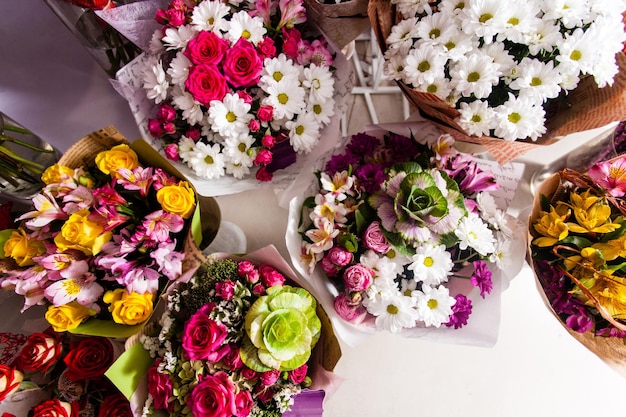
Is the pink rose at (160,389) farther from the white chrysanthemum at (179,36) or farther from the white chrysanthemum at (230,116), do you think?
the white chrysanthemum at (179,36)

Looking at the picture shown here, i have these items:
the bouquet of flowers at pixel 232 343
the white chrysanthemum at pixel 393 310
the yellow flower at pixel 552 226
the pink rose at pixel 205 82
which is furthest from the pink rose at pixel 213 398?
the yellow flower at pixel 552 226

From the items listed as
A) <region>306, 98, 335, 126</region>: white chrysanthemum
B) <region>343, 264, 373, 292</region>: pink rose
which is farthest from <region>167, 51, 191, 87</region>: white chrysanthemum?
<region>343, 264, 373, 292</region>: pink rose

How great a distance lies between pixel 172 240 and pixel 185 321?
5.8 inches

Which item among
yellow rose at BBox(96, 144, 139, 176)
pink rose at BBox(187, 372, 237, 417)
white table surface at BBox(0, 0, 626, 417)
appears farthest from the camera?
white table surface at BBox(0, 0, 626, 417)

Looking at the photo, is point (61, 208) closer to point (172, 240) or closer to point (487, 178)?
point (172, 240)

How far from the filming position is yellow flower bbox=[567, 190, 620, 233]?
2.31 feet

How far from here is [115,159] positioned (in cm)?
73

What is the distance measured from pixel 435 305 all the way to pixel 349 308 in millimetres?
144

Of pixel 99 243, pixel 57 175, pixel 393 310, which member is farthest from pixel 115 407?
pixel 393 310

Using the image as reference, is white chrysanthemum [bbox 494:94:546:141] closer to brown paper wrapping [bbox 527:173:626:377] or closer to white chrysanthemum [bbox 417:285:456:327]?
brown paper wrapping [bbox 527:173:626:377]

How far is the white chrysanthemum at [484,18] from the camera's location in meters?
0.64

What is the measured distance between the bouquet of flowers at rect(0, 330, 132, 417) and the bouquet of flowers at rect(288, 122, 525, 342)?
43cm

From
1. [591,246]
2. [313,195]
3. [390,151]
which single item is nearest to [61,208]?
[313,195]

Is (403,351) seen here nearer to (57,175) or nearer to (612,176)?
(612,176)
